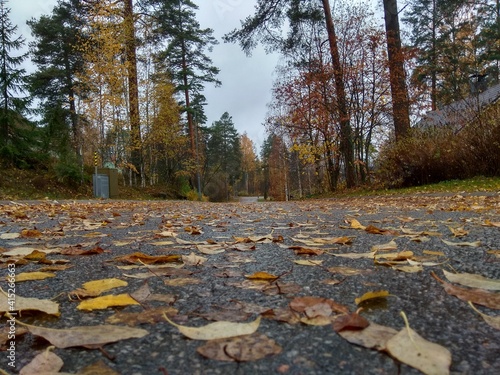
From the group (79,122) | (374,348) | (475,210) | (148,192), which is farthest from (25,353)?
(79,122)

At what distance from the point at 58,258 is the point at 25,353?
1015 millimetres

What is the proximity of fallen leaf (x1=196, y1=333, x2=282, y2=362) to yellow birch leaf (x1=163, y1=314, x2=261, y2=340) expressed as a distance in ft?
0.05

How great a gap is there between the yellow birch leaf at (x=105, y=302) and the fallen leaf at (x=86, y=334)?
0.43 ft

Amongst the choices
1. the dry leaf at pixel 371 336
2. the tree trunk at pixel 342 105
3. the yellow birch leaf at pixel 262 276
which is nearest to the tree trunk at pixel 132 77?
the tree trunk at pixel 342 105

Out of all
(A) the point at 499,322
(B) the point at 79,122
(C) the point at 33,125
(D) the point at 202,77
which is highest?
(D) the point at 202,77

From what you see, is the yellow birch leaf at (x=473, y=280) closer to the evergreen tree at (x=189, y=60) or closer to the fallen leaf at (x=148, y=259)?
the fallen leaf at (x=148, y=259)

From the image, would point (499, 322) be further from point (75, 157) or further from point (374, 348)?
point (75, 157)

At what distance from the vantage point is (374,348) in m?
0.62

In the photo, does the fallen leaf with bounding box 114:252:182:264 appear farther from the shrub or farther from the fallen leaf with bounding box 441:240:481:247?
the shrub

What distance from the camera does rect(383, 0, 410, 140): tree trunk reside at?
444 inches

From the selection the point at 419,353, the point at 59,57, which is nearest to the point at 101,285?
the point at 419,353

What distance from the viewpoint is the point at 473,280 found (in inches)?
41.5

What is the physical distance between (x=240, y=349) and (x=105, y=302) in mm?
428

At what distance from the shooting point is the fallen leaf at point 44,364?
1.86ft
